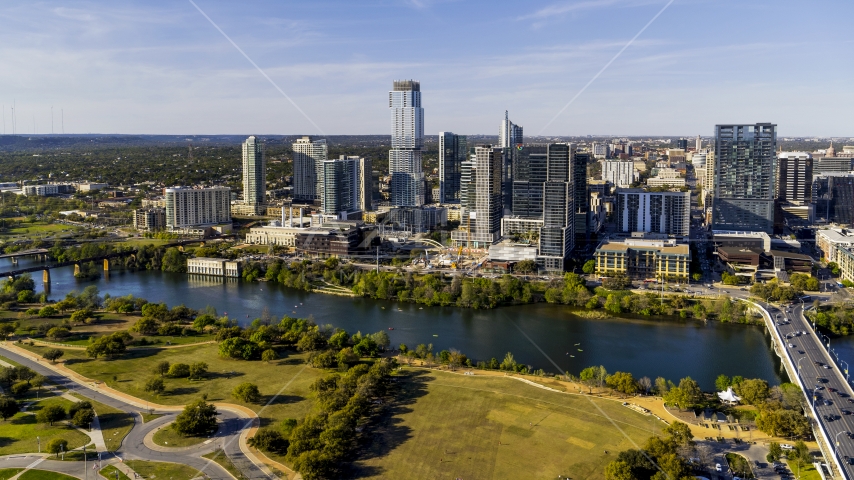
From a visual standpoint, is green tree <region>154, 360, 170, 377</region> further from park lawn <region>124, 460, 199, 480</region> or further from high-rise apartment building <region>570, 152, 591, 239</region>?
high-rise apartment building <region>570, 152, 591, 239</region>

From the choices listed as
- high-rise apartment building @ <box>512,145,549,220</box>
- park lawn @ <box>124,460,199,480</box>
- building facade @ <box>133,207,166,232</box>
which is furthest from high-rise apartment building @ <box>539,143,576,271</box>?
building facade @ <box>133,207,166,232</box>

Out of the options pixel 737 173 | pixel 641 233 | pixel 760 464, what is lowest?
pixel 760 464

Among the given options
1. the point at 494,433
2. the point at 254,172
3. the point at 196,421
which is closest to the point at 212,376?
the point at 196,421

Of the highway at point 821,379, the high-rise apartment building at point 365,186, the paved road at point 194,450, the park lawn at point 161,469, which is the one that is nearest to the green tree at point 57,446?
the paved road at point 194,450

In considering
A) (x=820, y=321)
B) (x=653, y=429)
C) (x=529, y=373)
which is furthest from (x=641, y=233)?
(x=653, y=429)

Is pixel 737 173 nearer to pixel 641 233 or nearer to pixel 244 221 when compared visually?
pixel 641 233

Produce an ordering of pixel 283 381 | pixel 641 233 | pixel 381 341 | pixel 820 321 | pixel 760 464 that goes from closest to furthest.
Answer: pixel 760 464, pixel 283 381, pixel 381 341, pixel 820 321, pixel 641 233

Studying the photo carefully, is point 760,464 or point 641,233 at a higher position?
point 641,233

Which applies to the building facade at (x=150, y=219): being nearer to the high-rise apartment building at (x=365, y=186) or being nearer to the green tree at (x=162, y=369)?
the high-rise apartment building at (x=365, y=186)
